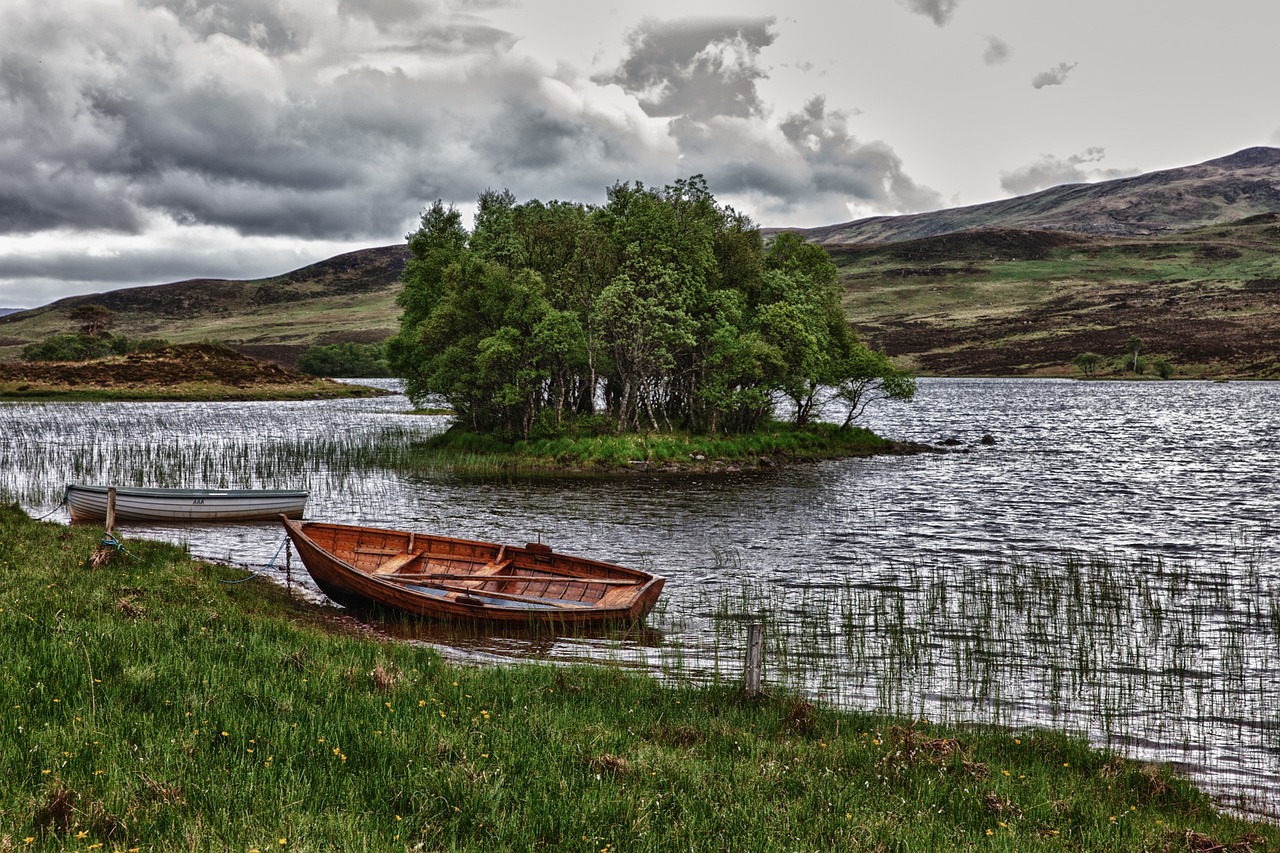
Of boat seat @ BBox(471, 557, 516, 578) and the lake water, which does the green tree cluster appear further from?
boat seat @ BBox(471, 557, 516, 578)

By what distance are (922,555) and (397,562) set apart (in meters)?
16.9

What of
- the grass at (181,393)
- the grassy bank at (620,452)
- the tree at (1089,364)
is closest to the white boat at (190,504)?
the grassy bank at (620,452)

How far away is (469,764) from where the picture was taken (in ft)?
27.0

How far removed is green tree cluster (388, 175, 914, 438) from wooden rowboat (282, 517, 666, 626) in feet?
88.9

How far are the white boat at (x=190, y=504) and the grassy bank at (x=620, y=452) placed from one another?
17.0 metres

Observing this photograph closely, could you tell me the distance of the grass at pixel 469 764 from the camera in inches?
267

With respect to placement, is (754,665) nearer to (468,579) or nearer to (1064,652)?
(1064,652)

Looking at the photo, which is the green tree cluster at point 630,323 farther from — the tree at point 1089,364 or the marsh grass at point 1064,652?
the tree at point 1089,364

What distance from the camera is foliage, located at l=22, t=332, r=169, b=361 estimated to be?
14050 centimetres

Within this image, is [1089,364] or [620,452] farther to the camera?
[1089,364]

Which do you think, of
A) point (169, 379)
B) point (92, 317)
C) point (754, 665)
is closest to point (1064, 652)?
point (754, 665)

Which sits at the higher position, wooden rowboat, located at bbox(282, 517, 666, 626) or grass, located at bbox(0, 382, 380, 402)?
grass, located at bbox(0, 382, 380, 402)

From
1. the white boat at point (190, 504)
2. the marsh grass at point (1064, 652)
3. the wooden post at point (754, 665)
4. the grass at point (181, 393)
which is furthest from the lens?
the grass at point (181, 393)

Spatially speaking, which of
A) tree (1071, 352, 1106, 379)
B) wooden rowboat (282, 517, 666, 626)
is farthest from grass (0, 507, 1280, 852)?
tree (1071, 352, 1106, 379)
